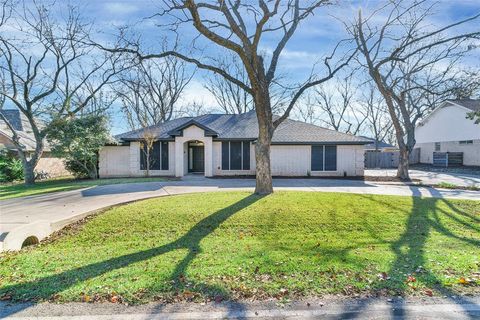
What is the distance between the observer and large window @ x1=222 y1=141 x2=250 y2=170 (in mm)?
18625

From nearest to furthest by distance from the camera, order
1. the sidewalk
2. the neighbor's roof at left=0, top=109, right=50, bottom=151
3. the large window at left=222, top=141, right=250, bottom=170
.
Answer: the sidewalk
the large window at left=222, top=141, right=250, bottom=170
the neighbor's roof at left=0, top=109, right=50, bottom=151

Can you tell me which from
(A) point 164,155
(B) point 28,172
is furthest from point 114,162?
(B) point 28,172

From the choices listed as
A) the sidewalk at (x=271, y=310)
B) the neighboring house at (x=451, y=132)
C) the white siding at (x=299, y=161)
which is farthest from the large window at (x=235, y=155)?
the neighboring house at (x=451, y=132)

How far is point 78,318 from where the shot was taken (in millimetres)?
3264

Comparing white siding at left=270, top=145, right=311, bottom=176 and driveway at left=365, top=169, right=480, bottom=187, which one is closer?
driveway at left=365, top=169, right=480, bottom=187

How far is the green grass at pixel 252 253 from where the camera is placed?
3.94 metres

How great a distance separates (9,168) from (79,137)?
6547 mm

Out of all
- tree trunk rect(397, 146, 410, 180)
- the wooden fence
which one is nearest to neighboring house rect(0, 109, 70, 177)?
tree trunk rect(397, 146, 410, 180)

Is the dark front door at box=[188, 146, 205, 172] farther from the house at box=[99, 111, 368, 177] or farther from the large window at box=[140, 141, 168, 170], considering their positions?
the large window at box=[140, 141, 168, 170]

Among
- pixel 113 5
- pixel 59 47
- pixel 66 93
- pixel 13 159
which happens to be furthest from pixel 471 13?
pixel 13 159

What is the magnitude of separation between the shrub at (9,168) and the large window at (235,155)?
13.9m

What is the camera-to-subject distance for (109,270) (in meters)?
4.55

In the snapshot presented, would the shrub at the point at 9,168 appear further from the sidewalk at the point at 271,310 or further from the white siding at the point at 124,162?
the sidewalk at the point at 271,310

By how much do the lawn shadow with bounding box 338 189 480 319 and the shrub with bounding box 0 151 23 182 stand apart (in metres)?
22.1
